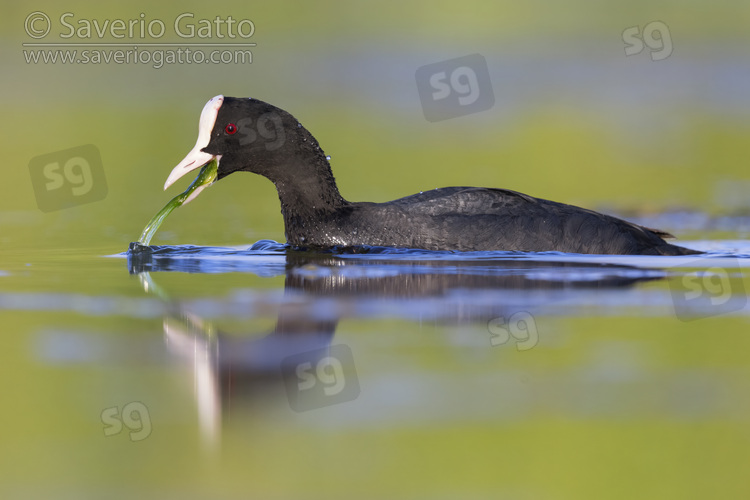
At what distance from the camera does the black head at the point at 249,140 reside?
7.68 meters

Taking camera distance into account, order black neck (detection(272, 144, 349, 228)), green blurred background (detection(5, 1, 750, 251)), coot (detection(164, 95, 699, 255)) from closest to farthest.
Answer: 1. coot (detection(164, 95, 699, 255))
2. black neck (detection(272, 144, 349, 228))
3. green blurred background (detection(5, 1, 750, 251))

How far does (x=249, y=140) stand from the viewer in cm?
786

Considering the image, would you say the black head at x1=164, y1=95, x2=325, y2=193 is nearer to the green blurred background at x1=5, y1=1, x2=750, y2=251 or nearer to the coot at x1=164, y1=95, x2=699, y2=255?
the coot at x1=164, y1=95, x2=699, y2=255

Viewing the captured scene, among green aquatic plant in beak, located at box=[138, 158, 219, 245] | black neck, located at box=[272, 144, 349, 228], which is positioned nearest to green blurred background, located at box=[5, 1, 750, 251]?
green aquatic plant in beak, located at box=[138, 158, 219, 245]

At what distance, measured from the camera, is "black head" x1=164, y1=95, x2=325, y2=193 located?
25.2 feet

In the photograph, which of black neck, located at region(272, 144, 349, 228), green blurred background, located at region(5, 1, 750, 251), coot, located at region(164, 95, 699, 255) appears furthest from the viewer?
green blurred background, located at region(5, 1, 750, 251)

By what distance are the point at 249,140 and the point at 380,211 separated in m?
0.99

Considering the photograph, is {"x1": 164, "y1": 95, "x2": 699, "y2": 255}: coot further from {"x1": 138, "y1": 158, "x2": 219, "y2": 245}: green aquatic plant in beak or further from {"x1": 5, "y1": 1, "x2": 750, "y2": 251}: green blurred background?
{"x1": 5, "y1": 1, "x2": 750, "y2": 251}: green blurred background

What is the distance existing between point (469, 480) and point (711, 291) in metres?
2.98

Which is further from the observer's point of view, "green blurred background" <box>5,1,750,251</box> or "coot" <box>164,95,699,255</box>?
"green blurred background" <box>5,1,750,251</box>

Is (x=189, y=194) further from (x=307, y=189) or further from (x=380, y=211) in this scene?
(x=380, y=211)

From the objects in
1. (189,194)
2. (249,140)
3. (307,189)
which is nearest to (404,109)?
(307,189)

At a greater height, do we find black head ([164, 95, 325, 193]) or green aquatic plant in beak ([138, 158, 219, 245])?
black head ([164, 95, 325, 193])

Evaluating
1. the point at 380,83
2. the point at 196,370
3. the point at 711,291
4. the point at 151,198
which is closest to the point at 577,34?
the point at 380,83
